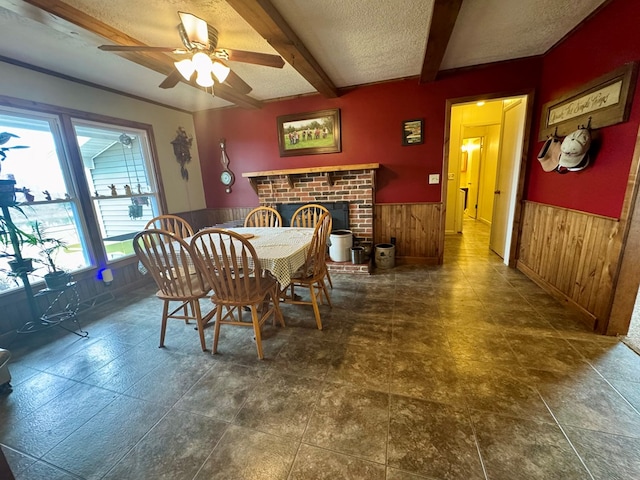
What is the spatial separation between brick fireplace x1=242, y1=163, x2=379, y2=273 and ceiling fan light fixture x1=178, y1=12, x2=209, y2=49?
6.44 ft

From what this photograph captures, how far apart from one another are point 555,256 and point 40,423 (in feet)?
13.5

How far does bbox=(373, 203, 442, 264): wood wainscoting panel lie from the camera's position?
356 cm

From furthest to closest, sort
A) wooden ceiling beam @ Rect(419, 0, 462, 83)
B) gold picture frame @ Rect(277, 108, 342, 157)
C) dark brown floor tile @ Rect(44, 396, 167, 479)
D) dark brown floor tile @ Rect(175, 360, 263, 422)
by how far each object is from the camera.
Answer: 1. gold picture frame @ Rect(277, 108, 342, 157)
2. wooden ceiling beam @ Rect(419, 0, 462, 83)
3. dark brown floor tile @ Rect(175, 360, 263, 422)
4. dark brown floor tile @ Rect(44, 396, 167, 479)

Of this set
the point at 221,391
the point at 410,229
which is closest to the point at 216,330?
the point at 221,391

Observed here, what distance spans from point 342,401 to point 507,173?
365 centimetres

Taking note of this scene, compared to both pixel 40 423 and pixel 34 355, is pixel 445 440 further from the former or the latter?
→ pixel 34 355

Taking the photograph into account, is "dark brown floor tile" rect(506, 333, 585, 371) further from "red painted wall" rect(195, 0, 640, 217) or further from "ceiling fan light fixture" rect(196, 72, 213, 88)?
"ceiling fan light fixture" rect(196, 72, 213, 88)

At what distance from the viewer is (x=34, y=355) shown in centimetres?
206

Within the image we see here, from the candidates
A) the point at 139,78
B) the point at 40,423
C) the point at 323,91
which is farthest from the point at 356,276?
the point at 139,78

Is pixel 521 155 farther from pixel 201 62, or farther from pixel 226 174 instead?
pixel 226 174

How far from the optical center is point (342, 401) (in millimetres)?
1461

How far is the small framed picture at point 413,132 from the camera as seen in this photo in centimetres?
334

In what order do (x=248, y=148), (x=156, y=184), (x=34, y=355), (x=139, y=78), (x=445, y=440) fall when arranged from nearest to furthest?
(x=445, y=440)
(x=34, y=355)
(x=139, y=78)
(x=156, y=184)
(x=248, y=148)

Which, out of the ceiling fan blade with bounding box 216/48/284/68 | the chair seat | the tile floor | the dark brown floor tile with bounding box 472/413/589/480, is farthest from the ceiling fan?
the dark brown floor tile with bounding box 472/413/589/480
